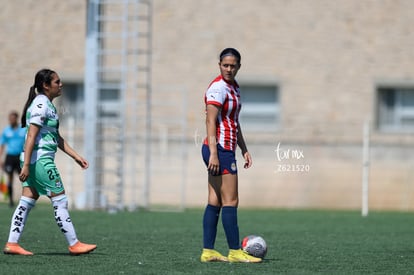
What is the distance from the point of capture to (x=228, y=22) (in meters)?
28.4

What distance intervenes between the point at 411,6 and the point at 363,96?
110 inches

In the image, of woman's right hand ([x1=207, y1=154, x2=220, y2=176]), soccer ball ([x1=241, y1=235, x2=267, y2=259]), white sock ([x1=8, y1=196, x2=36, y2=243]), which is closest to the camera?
woman's right hand ([x1=207, y1=154, x2=220, y2=176])

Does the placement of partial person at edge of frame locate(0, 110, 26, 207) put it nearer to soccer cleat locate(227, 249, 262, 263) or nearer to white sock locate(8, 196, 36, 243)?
white sock locate(8, 196, 36, 243)

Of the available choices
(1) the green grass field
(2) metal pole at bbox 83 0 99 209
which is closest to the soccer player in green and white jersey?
(1) the green grass field

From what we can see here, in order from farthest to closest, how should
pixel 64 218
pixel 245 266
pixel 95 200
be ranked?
pixel 95 200 → pixel 64 218 → pixel 245 266

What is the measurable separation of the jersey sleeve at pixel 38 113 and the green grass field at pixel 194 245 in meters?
1.40

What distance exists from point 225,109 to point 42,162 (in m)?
1.99

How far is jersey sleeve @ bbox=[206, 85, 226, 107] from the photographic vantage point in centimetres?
979

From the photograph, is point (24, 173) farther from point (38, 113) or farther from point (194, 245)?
point (194, 245)

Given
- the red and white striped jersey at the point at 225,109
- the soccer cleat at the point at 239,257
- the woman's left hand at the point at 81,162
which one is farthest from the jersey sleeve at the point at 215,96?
the woman's left hand at the point at 81,162

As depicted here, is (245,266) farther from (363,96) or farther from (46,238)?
(363,96)

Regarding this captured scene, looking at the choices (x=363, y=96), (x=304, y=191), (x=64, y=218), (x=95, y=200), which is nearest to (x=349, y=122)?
(x=363, y=96)

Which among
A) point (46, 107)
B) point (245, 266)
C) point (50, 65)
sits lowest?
point (245, 266)

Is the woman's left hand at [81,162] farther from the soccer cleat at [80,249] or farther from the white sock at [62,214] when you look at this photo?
the soccer cleat at [80,249]
